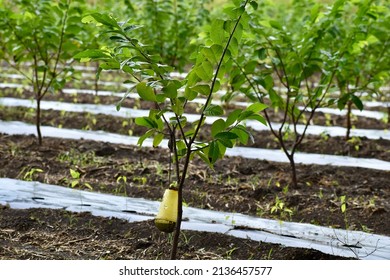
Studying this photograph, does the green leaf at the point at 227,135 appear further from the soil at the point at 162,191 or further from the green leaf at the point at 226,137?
the soil at the point at 162,191

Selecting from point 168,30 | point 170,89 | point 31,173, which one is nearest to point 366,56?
point 168,30

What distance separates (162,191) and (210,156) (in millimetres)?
1544

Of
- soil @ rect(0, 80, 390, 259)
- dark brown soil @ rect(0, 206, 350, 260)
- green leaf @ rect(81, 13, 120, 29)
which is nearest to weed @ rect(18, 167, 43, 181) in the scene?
soil @ rect(0, 80, 390, 259)

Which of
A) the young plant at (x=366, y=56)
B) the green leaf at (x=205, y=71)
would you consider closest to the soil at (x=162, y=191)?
the young plant at (x=366, y=56)

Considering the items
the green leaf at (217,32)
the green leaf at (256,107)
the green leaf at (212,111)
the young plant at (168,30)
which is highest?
the green leaf at (217,32)

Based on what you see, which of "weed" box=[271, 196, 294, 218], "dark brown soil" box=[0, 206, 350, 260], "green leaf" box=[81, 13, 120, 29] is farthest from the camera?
"weed" box=[271, 196, 294, 218]

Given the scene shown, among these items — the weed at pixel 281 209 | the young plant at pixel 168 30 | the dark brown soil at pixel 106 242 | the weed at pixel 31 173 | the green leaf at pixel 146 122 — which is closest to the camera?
the green leaf at pixel 146 122

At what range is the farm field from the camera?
254 centimetres

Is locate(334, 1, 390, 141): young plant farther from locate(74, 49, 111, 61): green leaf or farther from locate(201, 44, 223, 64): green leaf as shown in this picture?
locate(74, 49, 111, 61): green leaf

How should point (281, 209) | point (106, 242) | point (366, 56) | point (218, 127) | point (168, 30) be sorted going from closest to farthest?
point (218, 127)
point (106, 242)
point (281, 209)
point (366, 56)
point (168, 30)

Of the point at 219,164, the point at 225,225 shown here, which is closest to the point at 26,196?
the point at 225,225

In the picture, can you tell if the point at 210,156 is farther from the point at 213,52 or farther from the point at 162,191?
the point at 162,191

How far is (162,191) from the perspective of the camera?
4.02 m

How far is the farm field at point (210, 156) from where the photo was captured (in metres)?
2.54
